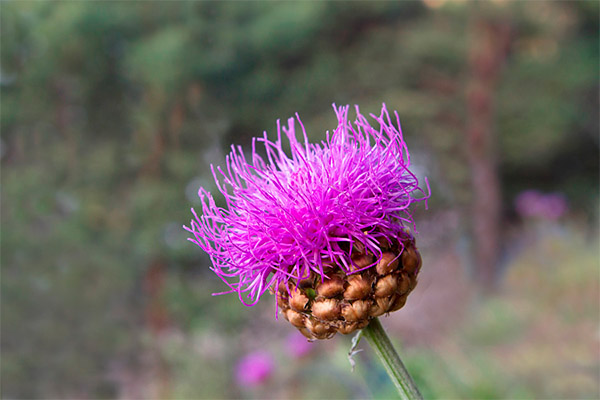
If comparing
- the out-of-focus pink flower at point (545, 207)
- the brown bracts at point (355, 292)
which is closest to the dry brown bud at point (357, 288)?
the brown bracts at point (355, 292)

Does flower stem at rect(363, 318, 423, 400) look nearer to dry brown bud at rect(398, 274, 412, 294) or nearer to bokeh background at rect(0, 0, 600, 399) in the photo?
dry brown bud at rect(398, 274, 412, 294)

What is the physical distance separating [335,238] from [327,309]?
17 centimetres

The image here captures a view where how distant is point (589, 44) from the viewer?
10812 millimetres

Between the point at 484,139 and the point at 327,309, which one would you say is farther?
the point at 484,139

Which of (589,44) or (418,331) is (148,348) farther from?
(589,44)

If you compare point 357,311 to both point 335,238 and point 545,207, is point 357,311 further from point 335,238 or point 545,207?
point 545,207

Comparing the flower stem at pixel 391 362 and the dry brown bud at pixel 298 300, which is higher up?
the dry brown bud at pixel 298 300

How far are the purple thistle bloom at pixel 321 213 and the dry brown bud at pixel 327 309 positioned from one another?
0.07 meters

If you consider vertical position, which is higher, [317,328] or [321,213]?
[321,213]

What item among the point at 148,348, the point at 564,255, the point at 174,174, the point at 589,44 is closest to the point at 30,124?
the point at 174,174

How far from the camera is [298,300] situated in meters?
1.32

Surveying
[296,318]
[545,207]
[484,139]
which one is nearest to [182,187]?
[484,139]

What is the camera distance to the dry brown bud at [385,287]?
4.17 feet

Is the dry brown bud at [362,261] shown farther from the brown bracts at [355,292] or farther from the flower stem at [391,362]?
the flower stem at [391,362]
